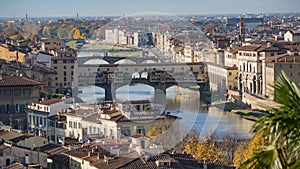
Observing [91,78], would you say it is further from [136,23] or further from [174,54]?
[136,23]

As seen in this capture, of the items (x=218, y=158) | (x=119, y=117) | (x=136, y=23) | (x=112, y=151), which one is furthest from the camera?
(x=136, y=23)

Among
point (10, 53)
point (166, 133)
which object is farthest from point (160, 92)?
point (166, 133)

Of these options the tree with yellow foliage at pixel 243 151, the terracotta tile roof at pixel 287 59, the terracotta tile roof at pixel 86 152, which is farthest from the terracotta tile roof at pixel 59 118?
the terracotta tile roof at pixel 287 59

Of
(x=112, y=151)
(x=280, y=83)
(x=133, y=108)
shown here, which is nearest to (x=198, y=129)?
(x=133, y=108)

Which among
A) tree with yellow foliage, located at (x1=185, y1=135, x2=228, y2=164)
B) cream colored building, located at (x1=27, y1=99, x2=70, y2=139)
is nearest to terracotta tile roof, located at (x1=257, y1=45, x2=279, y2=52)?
cream colored building, located at (x1=27, y1=99, x2=70, y2=139)

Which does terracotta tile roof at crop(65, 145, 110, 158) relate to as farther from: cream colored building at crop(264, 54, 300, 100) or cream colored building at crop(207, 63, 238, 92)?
cream colored building at crop(207, 63, 238, 92)

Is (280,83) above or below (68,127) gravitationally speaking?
above
